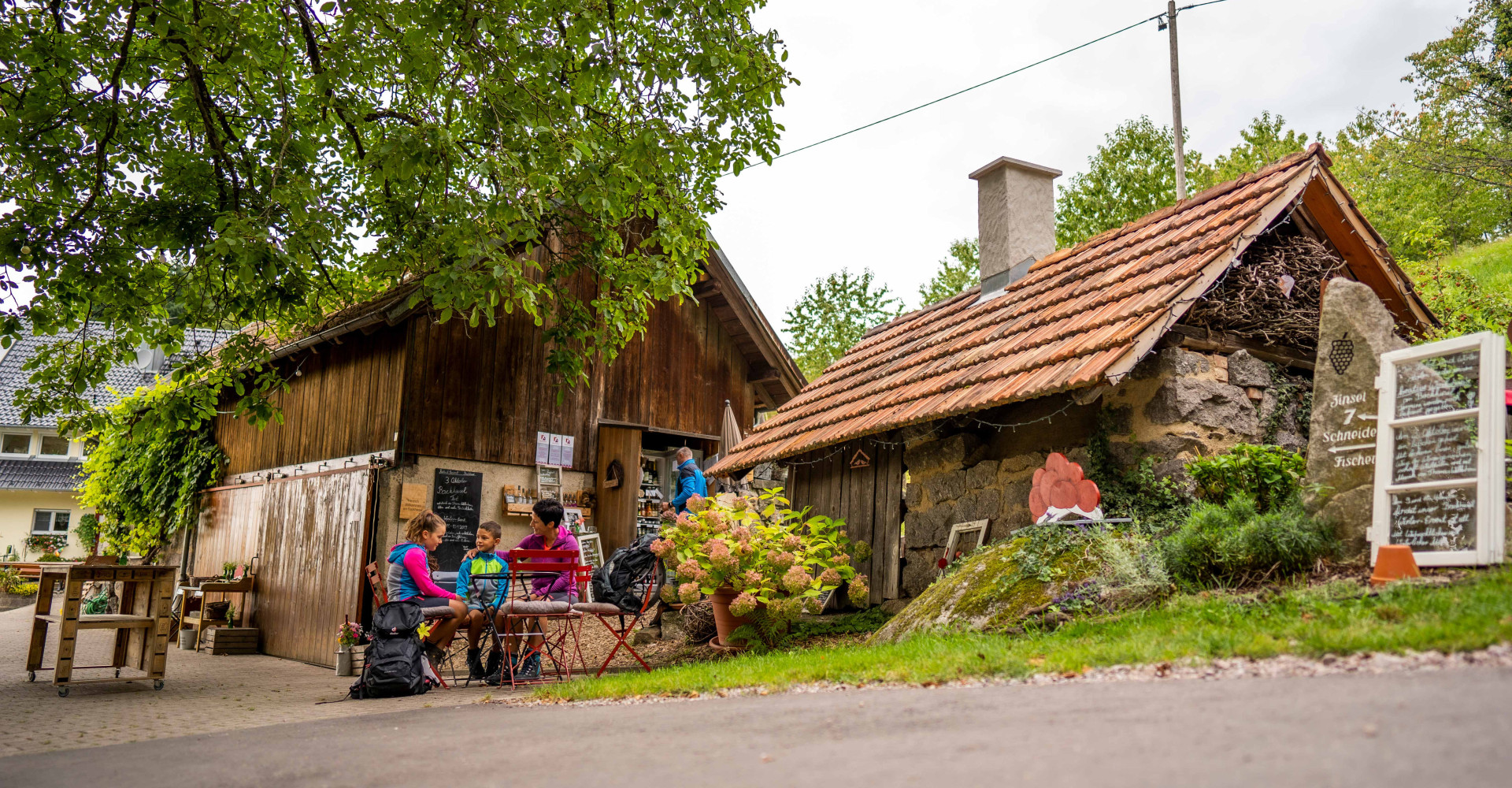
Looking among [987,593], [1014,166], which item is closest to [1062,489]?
[987,593]

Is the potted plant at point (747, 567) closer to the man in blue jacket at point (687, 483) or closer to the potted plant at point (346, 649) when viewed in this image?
the man in blue jacket at point (687, 483)

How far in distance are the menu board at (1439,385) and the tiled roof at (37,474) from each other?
3350cm

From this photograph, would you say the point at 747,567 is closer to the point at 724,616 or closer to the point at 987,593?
the point at 724,616

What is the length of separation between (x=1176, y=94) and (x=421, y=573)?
729 inches

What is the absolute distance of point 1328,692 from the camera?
9.93ft

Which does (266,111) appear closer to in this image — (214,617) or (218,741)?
Answer: (218,741)

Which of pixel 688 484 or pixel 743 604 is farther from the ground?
pixel 688 484

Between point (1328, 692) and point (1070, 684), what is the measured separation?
1083mm

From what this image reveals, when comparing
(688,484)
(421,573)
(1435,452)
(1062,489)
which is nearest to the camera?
(1435,452)

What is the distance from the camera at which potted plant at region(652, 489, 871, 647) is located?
7922 mm

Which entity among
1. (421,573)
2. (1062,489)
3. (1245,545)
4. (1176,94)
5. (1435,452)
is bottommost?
(421,573)

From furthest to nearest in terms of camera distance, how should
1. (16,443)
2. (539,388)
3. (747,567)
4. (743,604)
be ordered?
(16,443) < (539,388) < (747,567) < (743,604)

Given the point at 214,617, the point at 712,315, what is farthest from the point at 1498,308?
the point at 214,617

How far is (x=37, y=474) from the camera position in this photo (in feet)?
97.6
